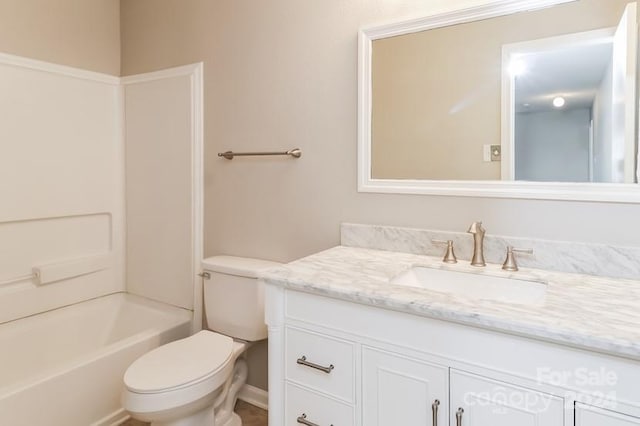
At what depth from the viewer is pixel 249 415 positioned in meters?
2.07

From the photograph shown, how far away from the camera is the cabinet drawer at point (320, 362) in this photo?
Result: 1197 millimetres

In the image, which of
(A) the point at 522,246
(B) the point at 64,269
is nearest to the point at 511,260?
(A) the point at 522,246

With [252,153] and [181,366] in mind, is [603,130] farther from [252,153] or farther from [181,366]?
[181,366]

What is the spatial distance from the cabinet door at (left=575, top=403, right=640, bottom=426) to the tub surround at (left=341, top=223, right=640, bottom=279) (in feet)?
1.91

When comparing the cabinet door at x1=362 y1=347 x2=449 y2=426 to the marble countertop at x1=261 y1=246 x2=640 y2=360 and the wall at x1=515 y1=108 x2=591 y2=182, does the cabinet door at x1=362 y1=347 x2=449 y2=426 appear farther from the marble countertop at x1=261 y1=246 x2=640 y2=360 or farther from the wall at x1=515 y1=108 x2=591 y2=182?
the wall at x1=515 y1=108 x2=591 y2=182

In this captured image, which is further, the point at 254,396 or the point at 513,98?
the point at 254,396

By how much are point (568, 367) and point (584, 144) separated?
0.79m

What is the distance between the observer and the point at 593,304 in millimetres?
1020

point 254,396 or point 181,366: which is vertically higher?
point 181,366

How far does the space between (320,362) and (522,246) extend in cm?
A: 81

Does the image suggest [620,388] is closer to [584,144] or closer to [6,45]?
[584,144]

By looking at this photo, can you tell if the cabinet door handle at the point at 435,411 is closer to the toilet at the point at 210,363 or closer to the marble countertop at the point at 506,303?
the marble countertop at the point at 506,303

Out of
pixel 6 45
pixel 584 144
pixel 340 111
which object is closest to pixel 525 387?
pixel 584 144

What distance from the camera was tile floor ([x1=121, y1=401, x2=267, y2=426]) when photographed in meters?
2.00
